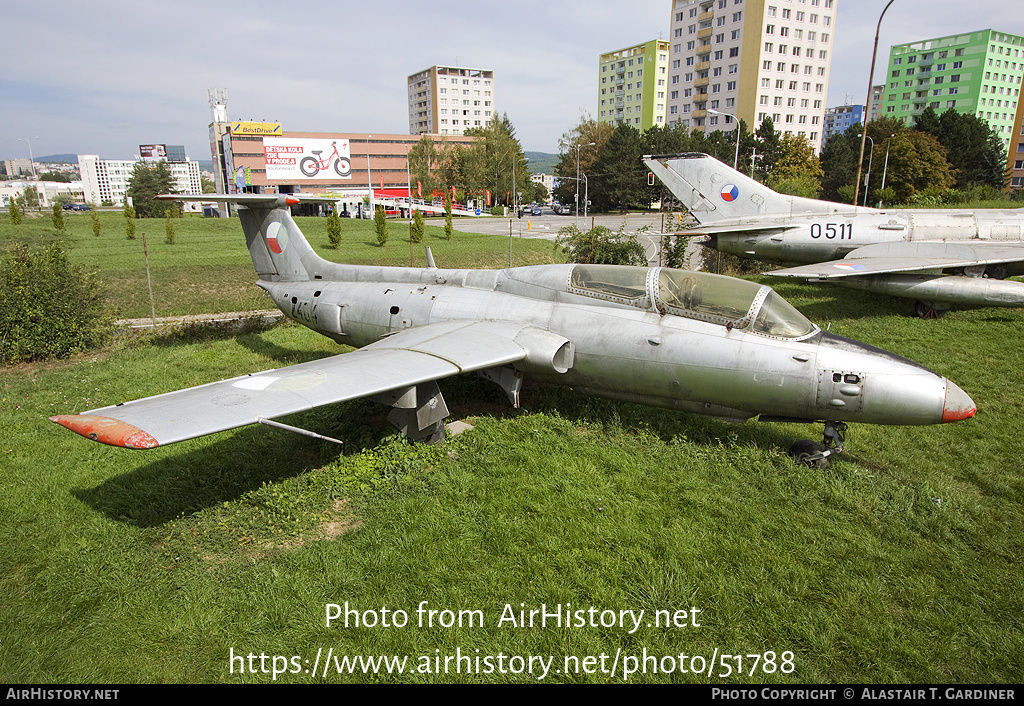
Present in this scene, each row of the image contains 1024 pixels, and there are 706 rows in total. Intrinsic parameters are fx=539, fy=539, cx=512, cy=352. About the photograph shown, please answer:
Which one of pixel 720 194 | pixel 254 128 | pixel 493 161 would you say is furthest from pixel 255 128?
pixel 720 194

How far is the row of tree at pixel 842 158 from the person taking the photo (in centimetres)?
5462

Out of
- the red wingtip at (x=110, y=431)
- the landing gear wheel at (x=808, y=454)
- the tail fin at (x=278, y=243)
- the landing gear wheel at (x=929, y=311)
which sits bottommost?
the landing gear wheel at (x=808, y=454)

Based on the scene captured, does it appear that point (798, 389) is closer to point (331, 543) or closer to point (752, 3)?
point (331, 543)

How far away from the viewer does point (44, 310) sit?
38.9 ft

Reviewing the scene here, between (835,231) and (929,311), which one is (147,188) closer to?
(835,231)

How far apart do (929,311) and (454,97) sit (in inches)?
5961

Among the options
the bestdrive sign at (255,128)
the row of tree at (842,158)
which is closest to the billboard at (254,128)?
the bestdrive sign at (255,128)

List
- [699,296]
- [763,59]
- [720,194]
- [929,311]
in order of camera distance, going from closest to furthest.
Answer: [699,296] → [929,311] → [720,194] → [763,59]

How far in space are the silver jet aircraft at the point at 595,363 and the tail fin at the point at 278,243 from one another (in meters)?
2.60

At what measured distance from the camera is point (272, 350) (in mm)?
12125

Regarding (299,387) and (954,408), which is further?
(954,408)

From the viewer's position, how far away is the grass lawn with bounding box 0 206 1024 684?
4121mm

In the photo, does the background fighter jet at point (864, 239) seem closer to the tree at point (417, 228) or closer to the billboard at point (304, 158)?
the tree at point (417, 228)

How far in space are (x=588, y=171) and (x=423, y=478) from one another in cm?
7556
